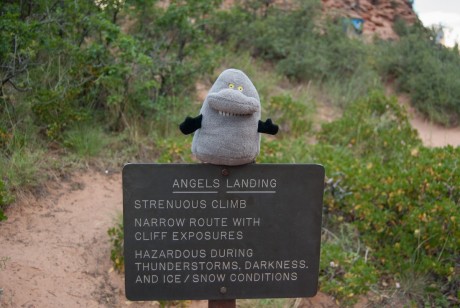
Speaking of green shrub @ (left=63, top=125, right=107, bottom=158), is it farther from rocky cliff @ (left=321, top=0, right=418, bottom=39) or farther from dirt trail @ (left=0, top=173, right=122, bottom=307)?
rocky cliff @ (left=321, top=0, right=418, bottom=39)

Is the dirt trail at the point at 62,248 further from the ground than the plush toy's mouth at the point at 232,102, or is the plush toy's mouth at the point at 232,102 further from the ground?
the plush toy's mouth at the point at 232,102

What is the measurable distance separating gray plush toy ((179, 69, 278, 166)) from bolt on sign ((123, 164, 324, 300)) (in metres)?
0.07

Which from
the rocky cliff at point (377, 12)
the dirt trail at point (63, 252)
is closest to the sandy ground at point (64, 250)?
the dirt trail at point (63, 252)

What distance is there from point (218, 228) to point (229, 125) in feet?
1.46

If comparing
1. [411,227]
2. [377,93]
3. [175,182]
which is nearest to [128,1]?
[377,93]

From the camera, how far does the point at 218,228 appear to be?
2.28 meters

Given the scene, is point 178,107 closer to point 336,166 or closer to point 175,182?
point 336,166

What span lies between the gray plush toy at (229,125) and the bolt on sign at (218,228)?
7 centimetres

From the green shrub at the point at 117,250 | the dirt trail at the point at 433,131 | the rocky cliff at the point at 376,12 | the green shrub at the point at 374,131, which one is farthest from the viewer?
the rocky cliff at the point at 376,12

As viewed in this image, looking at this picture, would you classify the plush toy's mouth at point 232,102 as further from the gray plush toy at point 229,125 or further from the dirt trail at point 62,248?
the dirt trail at point 62,248

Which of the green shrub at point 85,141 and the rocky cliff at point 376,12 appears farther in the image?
the rocky cliff at point 376,12

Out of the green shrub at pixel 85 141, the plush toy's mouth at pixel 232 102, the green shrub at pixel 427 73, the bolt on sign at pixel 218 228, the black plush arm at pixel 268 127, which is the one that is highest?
the plush toy's mouth at pixel 232 102

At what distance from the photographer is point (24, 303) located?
3344 millimetres

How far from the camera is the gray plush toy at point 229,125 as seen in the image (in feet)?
7.51
